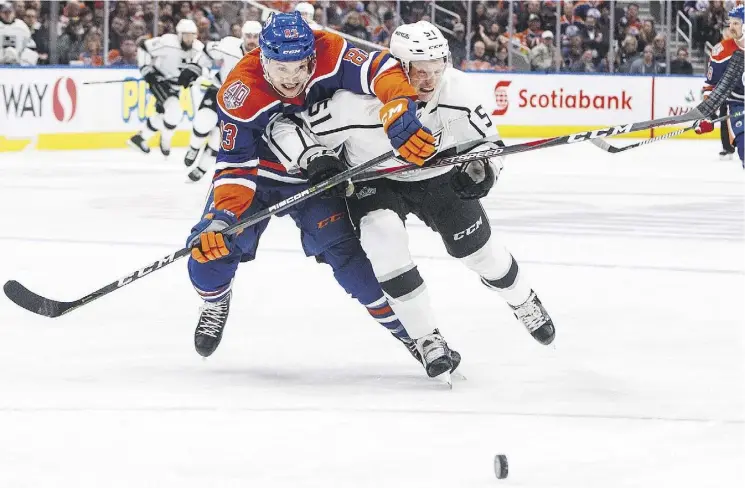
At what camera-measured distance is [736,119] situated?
9320mm

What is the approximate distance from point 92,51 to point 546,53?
4562mm

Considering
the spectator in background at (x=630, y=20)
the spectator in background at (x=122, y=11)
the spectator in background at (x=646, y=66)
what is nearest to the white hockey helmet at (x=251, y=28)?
the spectator in background at (x=122, y=11)

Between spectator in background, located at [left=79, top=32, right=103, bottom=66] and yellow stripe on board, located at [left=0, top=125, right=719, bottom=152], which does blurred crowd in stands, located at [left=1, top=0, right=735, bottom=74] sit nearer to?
yellow stripe on board, located at [left=0, top=125, right=719, bottom=152]

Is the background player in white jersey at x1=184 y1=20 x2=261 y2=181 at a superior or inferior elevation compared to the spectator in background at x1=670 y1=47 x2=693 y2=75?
superior

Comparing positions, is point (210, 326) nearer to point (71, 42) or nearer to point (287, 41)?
point (287, 41)

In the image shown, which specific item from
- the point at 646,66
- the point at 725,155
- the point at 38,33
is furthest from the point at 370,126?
the point at 646,66

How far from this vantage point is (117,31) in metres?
12.1

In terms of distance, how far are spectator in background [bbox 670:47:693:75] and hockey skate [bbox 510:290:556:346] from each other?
420 inches

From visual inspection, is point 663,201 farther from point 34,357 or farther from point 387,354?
point 34,357

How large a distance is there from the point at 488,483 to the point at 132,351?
1.61m

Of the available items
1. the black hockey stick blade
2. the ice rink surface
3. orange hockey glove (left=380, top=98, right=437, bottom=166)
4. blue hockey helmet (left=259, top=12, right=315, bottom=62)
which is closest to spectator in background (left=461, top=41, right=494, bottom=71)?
the ice rink surface

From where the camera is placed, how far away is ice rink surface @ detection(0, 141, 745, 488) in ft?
8.63

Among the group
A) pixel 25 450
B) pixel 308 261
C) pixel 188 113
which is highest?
pixel 25 450

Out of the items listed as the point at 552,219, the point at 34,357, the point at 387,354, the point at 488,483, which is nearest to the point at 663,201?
the point at 552,219
